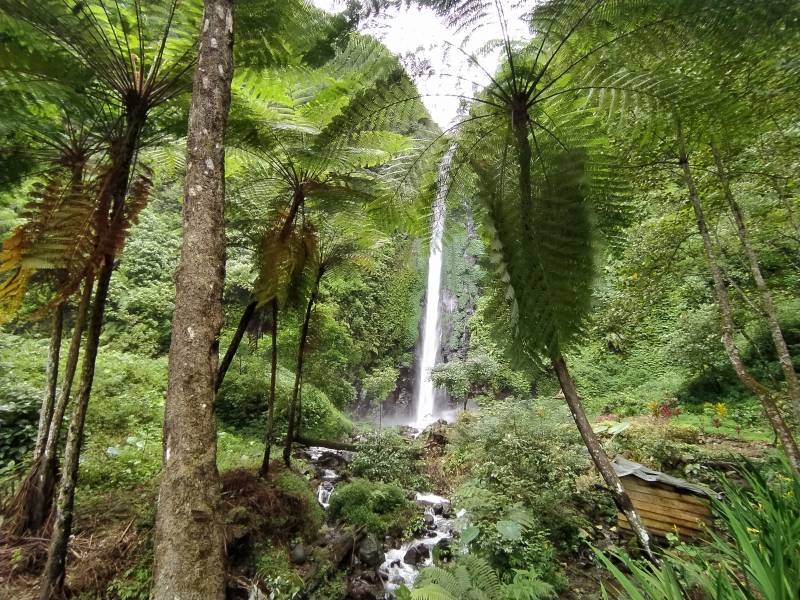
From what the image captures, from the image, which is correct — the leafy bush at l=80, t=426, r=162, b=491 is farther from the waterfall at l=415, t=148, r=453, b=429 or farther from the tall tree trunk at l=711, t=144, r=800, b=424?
the waterfall at l=415, t=148, r=453, b=429

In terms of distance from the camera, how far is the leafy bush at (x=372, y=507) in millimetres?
4109

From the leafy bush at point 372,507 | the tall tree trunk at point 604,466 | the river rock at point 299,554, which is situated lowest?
the leafy bush at point 372,507

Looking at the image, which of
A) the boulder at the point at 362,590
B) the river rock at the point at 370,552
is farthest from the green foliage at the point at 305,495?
the boulder at the point at 362,590

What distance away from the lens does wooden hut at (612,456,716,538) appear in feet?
11.1

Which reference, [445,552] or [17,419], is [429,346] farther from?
[17,419]

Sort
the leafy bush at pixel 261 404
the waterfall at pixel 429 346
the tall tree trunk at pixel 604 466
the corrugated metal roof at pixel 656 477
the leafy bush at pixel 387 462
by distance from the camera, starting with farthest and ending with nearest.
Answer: the waterfall at pixel 429 346 < the leafy bush at pixel 261 404 < the leafy bush at pixel 387 462 < the corrugated metal roof at pixel 656 477 < the tall tree trunk at pixel 604 466

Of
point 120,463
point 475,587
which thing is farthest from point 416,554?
point 120,463

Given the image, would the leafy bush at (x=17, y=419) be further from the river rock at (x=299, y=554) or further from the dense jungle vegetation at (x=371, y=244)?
the river rock at (x=299, y=554)

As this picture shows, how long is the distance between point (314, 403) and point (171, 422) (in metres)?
7.03

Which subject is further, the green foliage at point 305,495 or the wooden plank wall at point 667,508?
the green foliage at point 305,495

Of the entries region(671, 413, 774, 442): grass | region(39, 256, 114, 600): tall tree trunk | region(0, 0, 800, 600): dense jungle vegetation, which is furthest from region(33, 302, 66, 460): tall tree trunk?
region(671, 413, 774, 442): grass

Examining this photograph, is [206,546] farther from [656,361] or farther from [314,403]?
[656,361]

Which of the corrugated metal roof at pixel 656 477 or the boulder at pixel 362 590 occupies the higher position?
the corrugated metal roof at pixel 656 477

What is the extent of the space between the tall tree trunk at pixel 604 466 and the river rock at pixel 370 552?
8.90 feet
